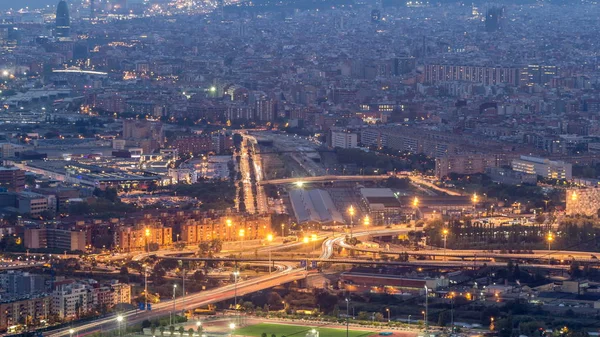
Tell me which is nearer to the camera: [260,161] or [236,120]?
[260,161]

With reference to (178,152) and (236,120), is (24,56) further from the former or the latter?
(178,152)

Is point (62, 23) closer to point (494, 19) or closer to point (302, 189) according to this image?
point (494, 19)

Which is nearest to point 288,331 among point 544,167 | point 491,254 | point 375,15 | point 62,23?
point 491,254

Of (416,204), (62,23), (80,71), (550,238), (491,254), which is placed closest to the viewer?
(491,254)

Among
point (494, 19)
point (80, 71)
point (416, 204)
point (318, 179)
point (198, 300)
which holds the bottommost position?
point (80, 71)

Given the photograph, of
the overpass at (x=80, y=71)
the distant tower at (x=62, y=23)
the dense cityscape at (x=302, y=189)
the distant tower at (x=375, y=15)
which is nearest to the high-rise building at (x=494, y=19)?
the dense cityscape at (x=302, y=189)

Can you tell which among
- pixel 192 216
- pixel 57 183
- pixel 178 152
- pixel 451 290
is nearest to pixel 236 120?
pixel 178 152

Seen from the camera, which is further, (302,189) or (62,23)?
(62,23)
